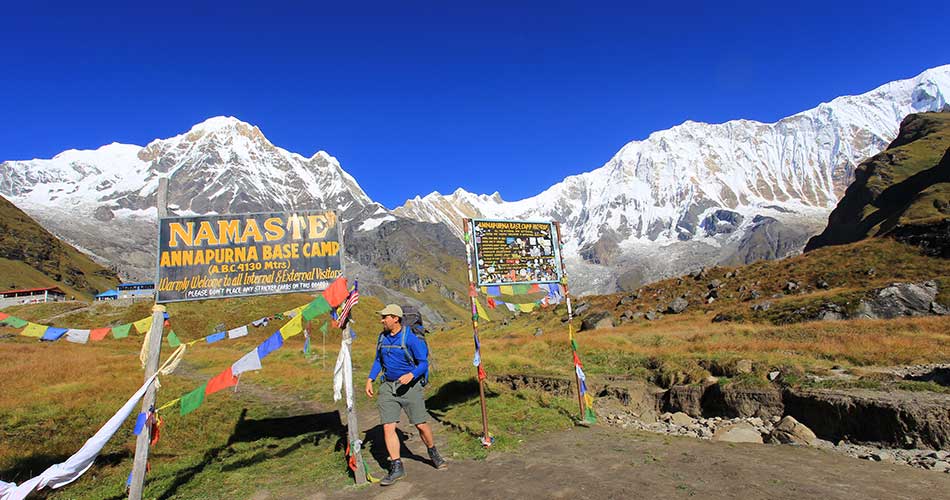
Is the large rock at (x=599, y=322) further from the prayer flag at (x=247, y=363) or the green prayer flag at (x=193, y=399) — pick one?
the green prayer flag at (x=193, y=399)

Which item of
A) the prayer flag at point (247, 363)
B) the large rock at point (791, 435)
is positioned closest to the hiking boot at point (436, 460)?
the prayer flag at point (247, 363)

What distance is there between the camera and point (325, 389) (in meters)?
18.4

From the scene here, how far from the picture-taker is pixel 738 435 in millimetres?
10359

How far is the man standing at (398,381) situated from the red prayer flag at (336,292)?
3.35ft

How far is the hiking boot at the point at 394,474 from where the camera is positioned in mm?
7621

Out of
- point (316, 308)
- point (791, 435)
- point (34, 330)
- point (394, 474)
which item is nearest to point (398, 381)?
point (394, 474)

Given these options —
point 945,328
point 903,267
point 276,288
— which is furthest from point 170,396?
point 903,267

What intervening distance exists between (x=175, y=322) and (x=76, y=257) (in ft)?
613

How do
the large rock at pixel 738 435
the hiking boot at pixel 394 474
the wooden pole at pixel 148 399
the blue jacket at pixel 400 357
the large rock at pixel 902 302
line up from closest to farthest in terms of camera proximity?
the wooden pole at pixel 148 399, the hiking boot at pixel 394 474, the blue jacket at pixel 400 357, the large rock at pixel 738 435, the large rock at pixel 902 302

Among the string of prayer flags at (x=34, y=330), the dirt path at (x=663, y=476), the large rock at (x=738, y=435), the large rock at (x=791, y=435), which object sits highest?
the string of prayer flags at (x=34, y=330)

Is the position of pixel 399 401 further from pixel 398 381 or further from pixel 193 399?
pixel 193 399

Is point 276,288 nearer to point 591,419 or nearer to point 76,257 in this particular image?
point 591,419

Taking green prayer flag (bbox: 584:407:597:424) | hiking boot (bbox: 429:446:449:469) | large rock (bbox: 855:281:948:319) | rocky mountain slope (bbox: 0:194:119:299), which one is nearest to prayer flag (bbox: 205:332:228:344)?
hiking boot (bbox: 429:446:449:469)

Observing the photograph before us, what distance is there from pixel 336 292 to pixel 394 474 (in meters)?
3.38
